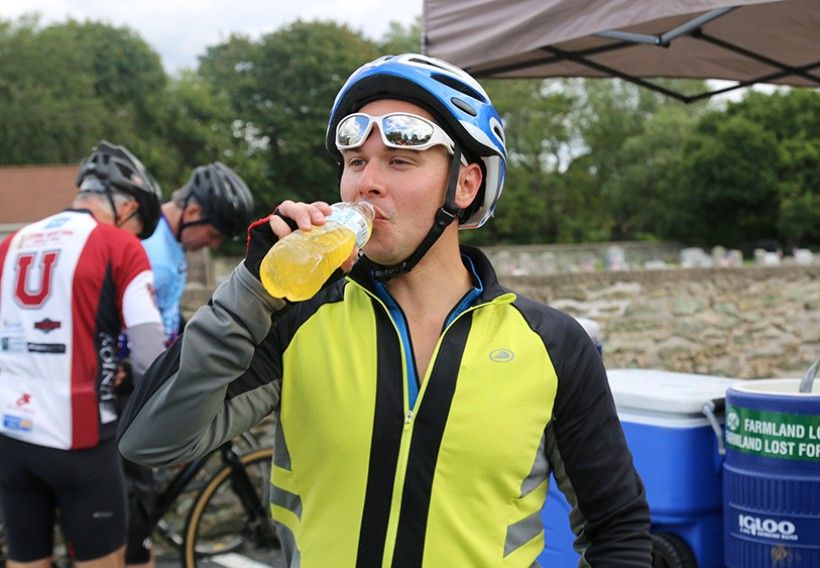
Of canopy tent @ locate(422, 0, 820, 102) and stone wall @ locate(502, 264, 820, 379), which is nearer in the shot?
canopy tent @ locate(422, 0, 820, 102)

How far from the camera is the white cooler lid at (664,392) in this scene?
11.5 ft

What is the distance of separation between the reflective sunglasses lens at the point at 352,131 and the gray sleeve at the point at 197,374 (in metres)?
0.37

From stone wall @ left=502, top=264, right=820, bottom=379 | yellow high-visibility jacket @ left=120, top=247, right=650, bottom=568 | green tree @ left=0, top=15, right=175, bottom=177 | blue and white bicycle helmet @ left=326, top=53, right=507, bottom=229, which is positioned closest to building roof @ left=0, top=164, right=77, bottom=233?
green tree @ left=0, top=15, right=175, bottom=177

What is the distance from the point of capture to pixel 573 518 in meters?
1.85

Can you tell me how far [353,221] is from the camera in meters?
1.59

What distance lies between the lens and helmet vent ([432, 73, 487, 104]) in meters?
1.83

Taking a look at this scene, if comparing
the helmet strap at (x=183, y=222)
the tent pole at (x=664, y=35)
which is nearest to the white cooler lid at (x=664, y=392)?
the tent pole at (x=664, y=35)

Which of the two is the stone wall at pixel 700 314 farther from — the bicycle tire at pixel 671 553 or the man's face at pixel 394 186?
the man's face at pixel 394 186

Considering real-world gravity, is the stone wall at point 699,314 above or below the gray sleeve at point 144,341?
below

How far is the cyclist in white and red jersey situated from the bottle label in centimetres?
228

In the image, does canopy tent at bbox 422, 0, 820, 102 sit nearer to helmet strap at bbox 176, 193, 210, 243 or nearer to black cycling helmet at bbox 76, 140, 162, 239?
black cycling helmet at bbox 76, 140, 162, 239

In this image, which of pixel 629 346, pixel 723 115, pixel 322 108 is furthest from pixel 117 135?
pixel 629 346

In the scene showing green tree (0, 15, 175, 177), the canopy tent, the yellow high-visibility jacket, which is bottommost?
the yellow high-visibility jacket

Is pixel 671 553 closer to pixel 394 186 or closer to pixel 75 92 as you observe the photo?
pixel 394 186
